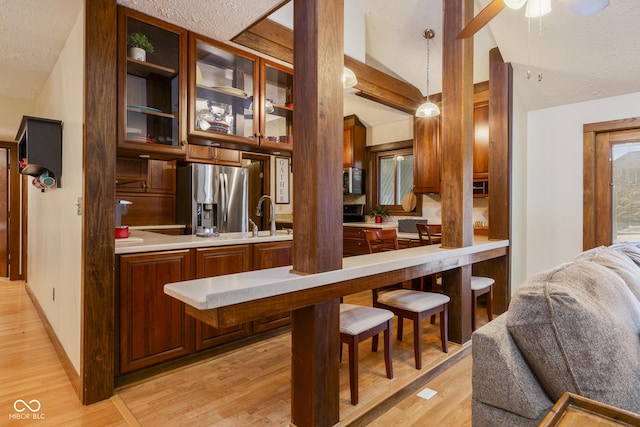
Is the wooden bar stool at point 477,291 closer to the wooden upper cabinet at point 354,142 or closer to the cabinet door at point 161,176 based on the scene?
the wooden upper cabinet at point 354,142

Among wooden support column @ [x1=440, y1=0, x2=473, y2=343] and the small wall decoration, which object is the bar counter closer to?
wooden support column @ [x1=440, y1=0, x2=473, y2=343]

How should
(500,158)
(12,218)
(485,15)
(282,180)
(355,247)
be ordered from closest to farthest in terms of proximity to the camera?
(485,15) < (500,158) < (355,247) < (12,218) < (282,180)

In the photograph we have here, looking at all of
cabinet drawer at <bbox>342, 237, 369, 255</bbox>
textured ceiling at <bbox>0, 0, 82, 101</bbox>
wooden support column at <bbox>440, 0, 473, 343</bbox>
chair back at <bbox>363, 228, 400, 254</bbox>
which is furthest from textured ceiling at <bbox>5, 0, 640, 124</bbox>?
cabinet drawer at <bbox>342, 237, 369, 255</bbox>

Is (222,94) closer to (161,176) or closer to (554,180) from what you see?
(161,176)

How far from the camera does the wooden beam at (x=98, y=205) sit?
1.99 m

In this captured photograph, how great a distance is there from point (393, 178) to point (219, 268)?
12.1ft

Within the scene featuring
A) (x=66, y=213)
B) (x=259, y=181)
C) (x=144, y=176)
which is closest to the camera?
(x=66, y=213)

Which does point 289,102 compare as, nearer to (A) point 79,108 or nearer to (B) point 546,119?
(A) point 79,108

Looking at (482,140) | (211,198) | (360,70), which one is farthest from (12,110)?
(482,140)

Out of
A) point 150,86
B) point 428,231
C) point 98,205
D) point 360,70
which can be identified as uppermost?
point 360,70

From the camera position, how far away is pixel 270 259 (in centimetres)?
294

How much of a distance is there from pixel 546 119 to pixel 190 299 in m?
4.16

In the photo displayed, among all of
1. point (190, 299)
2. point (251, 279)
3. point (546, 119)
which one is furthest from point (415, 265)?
point (546, 119)

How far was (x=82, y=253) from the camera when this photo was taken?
6.64ft
